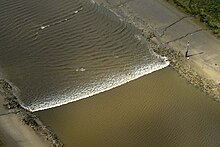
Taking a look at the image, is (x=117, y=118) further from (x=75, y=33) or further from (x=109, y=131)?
(x=75, y=33)

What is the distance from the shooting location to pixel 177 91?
1443 centimetres

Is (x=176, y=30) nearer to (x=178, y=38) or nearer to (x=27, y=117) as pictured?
(x=178, y=38)

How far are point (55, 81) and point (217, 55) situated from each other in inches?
237

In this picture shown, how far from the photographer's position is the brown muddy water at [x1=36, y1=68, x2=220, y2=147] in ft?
41.3

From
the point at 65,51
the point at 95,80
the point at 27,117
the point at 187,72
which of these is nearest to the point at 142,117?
the point at 95,80

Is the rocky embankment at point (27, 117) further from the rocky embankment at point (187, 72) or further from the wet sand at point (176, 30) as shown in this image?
the wet sand at point (176, 30)

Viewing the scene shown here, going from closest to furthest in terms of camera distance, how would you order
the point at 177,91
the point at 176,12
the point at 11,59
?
1. the point at 177,91
2. the point at 11,59
3. the point at 176,12

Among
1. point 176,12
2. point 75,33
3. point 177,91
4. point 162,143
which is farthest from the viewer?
point 176,12

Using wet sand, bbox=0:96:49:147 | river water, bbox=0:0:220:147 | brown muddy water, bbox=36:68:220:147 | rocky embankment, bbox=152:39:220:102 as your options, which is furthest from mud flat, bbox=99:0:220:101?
wet sand, bbox=0:96:49:147

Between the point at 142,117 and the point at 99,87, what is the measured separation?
2014 millimetres

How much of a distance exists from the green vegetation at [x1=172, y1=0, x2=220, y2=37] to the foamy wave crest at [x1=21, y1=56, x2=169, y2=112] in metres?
2.92

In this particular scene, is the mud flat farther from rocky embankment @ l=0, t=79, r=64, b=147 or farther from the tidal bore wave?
rocky embankment @ l=0, t=79, r=64, b=147

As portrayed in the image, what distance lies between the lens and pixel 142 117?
43.7 feet

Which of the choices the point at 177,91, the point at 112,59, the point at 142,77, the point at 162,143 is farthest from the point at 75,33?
the point at 162,143
